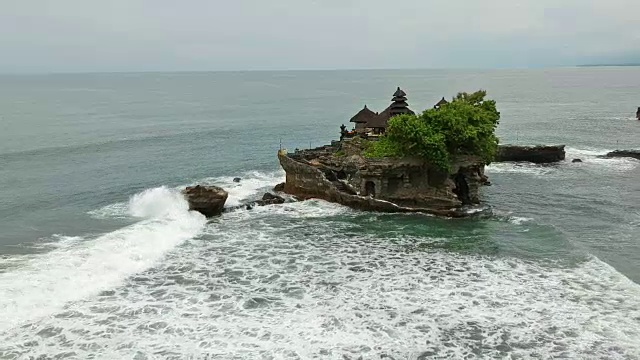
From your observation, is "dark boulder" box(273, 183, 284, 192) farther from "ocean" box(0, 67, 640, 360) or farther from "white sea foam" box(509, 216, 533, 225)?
"white sea foam" box(509, 216, 533, 225)

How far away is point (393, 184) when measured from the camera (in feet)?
161

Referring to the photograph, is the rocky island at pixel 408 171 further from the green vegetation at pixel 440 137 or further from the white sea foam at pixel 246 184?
the white sea foam at pixel 246 184

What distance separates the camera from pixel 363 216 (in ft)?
152

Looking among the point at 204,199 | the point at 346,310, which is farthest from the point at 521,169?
the point at 346,310

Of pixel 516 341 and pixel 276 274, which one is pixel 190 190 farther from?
pixel 516 341

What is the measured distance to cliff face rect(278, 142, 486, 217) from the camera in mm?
47594

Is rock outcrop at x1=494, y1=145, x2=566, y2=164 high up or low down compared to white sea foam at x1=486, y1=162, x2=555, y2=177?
up

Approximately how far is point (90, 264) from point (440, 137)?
95.0 feet

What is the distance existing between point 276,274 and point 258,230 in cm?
919

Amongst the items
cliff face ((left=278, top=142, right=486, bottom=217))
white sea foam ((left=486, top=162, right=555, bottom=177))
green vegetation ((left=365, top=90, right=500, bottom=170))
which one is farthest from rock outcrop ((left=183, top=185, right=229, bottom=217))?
white sea foam ((left=486, top=162, right=555, bottom=177))

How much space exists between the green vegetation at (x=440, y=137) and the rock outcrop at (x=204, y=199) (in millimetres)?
13753

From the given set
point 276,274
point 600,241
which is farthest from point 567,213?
point 276,274

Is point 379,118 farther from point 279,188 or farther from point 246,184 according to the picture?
point 246,184

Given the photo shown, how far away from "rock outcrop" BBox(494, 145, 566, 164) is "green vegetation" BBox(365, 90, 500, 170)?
77.1 feet
